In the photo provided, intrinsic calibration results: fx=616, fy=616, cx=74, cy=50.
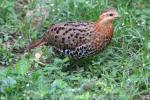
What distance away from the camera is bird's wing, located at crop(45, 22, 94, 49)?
7.71 meters

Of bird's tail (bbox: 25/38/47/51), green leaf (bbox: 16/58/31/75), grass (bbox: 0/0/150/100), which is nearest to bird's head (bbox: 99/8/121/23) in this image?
grass (bbox: 0/0/150/100)

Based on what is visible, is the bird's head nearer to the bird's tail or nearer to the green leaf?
the bird's tail

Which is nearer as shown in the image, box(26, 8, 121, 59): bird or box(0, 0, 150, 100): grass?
box(0, 0, 150, 100): grass

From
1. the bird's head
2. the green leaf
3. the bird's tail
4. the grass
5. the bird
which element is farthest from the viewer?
the bird's tail

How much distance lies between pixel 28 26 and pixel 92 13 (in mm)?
926

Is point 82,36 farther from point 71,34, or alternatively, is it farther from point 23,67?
point 23,67

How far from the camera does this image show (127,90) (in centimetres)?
707

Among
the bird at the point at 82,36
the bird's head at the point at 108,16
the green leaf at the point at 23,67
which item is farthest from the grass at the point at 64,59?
the bird's head at the point at 108,16

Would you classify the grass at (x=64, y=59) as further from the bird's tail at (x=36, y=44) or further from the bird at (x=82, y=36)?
the bird at (x=82, y=36)

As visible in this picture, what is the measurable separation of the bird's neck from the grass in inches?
15.3

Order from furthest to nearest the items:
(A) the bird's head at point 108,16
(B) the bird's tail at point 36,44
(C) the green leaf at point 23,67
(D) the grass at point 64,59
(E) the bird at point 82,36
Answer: (B) the bird's tail at point 36,44 → (A) the bird's head at point 108,16 → (E) the bird at point 82,36 → (C) the green leaf at point 23,67 → (D) the grass at point 64,59

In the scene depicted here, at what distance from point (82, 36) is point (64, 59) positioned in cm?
38

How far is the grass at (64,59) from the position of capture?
6.85 m

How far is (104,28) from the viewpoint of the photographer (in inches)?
308
